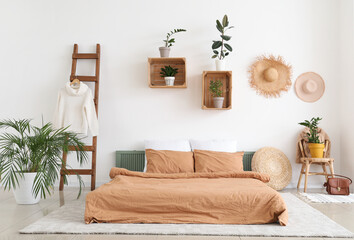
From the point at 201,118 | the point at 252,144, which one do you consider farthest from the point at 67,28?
the point at 252,144

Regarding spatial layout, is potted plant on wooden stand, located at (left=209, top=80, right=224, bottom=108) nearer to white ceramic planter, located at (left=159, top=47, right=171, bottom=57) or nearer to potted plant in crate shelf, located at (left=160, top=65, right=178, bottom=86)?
potted plant in crate shelf, located at (left=160, top=65, right=178, bottom=86)

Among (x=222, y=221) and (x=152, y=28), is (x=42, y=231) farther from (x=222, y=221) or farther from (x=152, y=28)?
(x=152, y=28)

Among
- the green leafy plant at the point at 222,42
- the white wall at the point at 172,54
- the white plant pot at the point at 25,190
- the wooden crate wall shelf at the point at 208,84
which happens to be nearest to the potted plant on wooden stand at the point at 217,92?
the wooden crate wall shelf at the point at 208,84

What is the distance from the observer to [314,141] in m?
4.77

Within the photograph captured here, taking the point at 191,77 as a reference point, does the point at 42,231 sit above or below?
below

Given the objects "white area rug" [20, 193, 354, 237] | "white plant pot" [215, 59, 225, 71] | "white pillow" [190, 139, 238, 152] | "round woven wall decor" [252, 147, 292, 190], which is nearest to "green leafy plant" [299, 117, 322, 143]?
"round woven wall decor" [252, 147, 292, 190]

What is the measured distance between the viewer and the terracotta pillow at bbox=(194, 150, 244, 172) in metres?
4.36

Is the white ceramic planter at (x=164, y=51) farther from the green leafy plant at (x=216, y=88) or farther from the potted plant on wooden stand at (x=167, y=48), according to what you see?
the green leafy plant at (x=216, y=88)

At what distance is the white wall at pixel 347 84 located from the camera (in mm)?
4891

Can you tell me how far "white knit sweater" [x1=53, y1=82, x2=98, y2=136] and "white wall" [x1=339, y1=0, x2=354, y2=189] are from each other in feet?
11.5

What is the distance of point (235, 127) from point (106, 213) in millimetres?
2534

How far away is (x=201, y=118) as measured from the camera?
201 inches

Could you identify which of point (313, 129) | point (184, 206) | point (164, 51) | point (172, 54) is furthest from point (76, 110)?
point (313, 129)

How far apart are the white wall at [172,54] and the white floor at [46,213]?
1.08 meters
